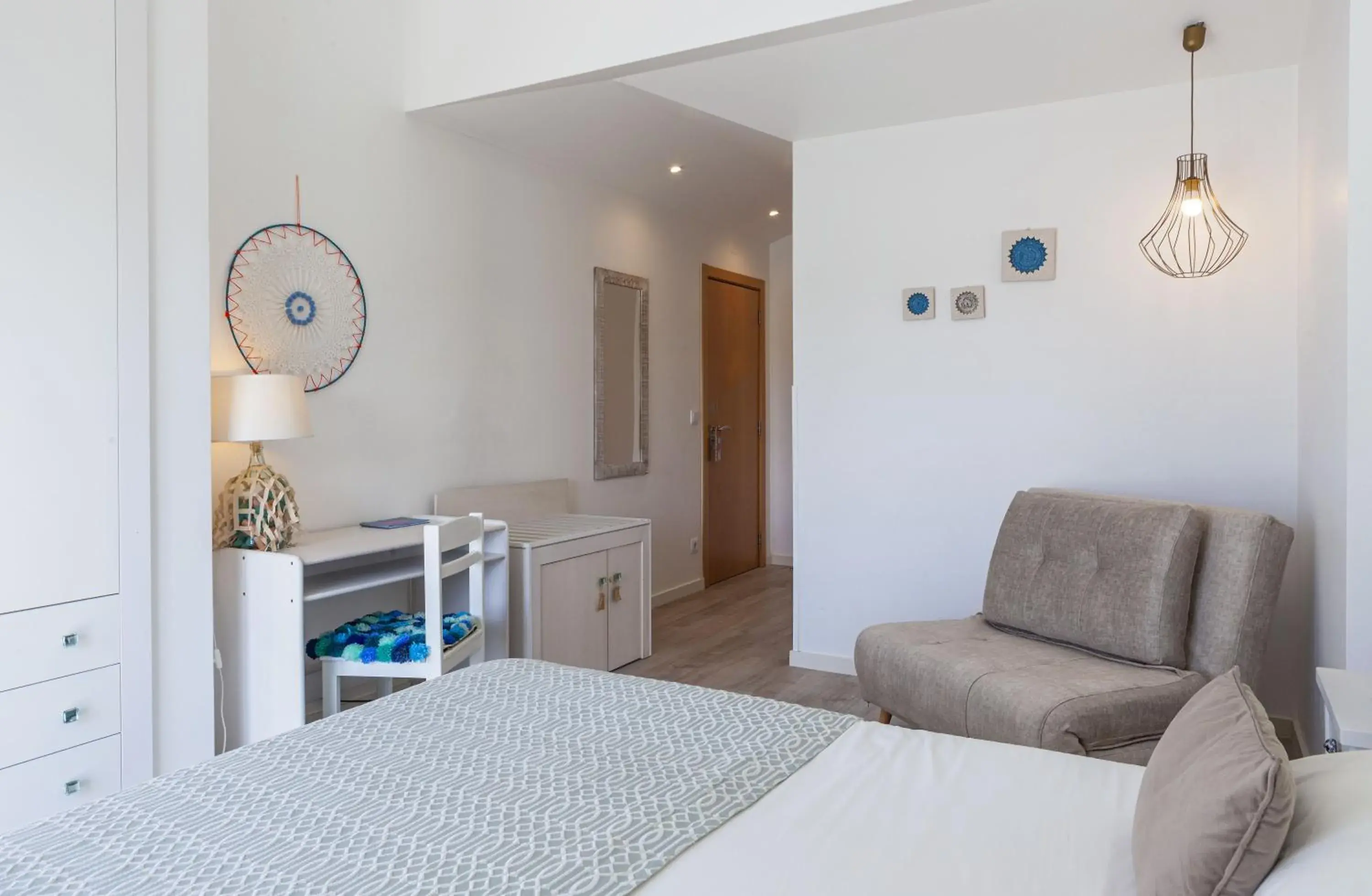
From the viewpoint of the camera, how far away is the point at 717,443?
19.4ft

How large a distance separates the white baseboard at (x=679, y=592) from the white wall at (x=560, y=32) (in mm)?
2860

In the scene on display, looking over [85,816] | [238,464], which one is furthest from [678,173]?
[85,816]

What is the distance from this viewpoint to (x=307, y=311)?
3215 millimetres

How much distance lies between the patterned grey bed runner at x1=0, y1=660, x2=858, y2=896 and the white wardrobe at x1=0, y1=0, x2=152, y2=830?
93 centimetres

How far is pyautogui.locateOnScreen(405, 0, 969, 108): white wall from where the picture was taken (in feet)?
8.87

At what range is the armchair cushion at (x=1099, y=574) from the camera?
100 inches

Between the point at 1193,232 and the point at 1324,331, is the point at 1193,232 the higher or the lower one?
the higher one

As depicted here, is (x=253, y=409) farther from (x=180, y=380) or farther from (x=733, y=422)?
(x=733, y=422)

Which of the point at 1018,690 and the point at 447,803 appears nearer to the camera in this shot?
the point at 447,803

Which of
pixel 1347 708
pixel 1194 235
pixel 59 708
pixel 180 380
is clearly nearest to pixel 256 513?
pixel 180 380

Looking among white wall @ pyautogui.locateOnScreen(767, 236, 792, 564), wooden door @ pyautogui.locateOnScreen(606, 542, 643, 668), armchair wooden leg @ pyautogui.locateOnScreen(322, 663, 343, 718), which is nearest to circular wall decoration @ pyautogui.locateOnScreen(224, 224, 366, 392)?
armchair wooden leg @ pyautogui.locateOnScreen(322, 663, 343, 718)

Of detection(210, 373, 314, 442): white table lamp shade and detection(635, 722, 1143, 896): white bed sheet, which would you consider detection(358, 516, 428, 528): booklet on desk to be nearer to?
detection(210, 373, 314, 442): white table lamp shade

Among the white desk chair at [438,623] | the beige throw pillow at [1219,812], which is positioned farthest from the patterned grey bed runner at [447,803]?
the white desk chair at [438,623]

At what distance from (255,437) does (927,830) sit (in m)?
2.24
